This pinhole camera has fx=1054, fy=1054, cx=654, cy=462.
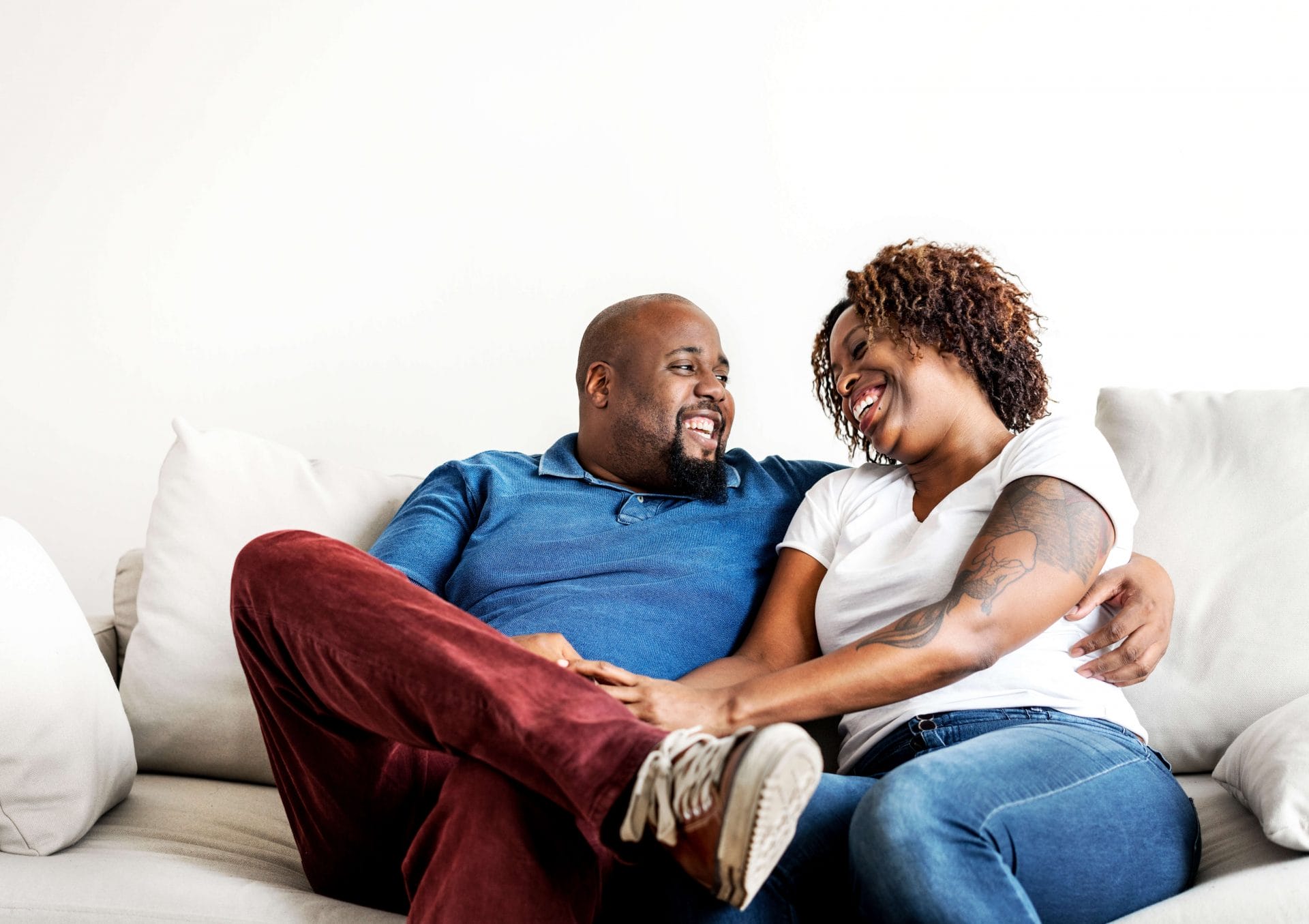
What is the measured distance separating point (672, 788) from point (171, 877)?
0.69m

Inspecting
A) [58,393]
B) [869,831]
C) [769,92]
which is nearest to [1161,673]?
[869,831]

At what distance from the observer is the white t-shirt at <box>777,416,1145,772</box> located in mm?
1318

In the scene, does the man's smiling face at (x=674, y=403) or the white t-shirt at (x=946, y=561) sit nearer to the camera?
the white t-shirt at (x=946, y=561)

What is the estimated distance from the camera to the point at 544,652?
1.39 metres

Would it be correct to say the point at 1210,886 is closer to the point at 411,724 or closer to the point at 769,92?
the point at 411,724

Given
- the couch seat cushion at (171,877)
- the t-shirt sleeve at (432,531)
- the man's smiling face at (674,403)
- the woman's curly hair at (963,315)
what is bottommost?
the couch seat cushion at (171,877)

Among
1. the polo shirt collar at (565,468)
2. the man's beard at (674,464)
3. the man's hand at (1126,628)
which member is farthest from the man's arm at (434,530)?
→ the man's hand at (1126,628)

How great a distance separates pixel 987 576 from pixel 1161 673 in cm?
55

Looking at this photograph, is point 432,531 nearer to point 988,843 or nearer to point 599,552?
point 599,552

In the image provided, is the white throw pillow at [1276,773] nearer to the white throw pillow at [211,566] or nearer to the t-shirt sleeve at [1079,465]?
the t-shirt sleeve at [1079,465]

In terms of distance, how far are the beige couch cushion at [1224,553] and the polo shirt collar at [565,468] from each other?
0.65m

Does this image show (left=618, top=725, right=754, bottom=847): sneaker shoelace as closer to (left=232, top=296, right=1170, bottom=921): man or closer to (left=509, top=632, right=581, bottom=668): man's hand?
A: (left=232, top=296, right=1170, bottom=921): man

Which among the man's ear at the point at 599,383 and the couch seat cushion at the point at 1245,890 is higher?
the man's ear at the point at 599,383

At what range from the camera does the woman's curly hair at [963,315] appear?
160cm
